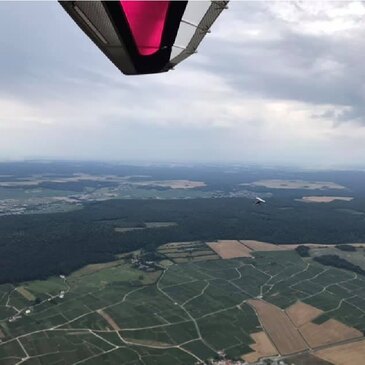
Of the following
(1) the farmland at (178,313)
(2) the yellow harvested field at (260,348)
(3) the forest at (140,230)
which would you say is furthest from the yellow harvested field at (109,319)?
(3) the forest at (140,230)

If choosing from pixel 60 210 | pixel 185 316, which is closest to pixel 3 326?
pixel 185 316

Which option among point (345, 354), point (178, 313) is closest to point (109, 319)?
point (178, 313)

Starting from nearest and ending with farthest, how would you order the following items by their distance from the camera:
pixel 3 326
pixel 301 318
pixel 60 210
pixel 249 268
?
pixel 3 326 → pixel 301 318 → pixel 249 268 → pixel 60 210

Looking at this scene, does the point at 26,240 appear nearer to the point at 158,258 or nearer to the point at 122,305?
the point at 158,258

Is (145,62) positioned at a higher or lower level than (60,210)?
higher

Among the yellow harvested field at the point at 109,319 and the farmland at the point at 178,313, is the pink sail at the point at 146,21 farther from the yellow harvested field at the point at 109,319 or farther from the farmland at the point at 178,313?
the yellow harvested field at the point at 109,319

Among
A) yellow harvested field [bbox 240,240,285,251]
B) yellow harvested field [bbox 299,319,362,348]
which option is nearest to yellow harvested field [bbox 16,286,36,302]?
yellow harvested field [bbox 299,319,362,348]

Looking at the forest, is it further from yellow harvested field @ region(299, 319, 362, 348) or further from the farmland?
yellow harvested field @ region(299, 319, 362, 348)
